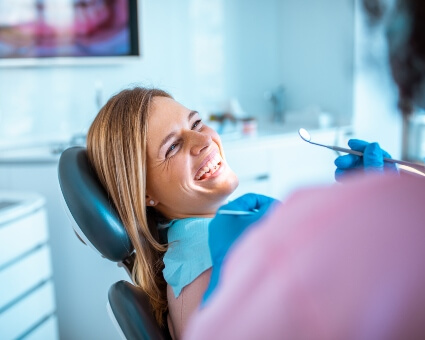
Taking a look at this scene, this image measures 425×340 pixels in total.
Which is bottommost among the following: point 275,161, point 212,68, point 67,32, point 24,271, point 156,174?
point 24,271

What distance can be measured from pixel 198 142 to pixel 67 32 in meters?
1.68

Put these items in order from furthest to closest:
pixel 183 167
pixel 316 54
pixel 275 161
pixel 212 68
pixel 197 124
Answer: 1. pixel 316 54
2. pixel 212 68
3. pixel 275 161
4. pixel 197 124
5. pixel 183 167

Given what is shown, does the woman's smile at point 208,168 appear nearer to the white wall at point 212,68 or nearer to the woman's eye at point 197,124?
the woman's eye at point 197,124

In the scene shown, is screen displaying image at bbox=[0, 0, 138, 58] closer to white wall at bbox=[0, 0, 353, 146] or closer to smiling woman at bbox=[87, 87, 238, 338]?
white wall at bbox=[0, 0, 353, 146]

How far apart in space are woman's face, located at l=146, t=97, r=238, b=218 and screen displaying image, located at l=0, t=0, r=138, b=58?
1.52 m

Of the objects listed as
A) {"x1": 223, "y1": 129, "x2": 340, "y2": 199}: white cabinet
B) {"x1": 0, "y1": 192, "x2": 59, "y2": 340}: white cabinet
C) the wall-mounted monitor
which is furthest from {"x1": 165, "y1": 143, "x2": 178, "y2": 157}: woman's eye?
the wall-mounted monitor

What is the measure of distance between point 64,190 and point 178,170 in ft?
0.79

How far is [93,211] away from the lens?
113cm

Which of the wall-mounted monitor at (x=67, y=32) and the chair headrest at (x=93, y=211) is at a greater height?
the wall-mounted monitor at (x=67, y=32)

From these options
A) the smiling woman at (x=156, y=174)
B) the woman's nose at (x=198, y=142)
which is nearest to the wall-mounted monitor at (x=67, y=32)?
the smiling woman at (x=156, y=174)

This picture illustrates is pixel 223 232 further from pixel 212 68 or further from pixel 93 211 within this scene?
pixel 212 68

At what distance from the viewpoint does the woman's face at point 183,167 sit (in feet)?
3.86

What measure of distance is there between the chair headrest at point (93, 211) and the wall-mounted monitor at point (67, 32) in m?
1.49

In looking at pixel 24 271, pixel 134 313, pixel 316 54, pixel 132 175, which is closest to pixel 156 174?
pixel 132 175
